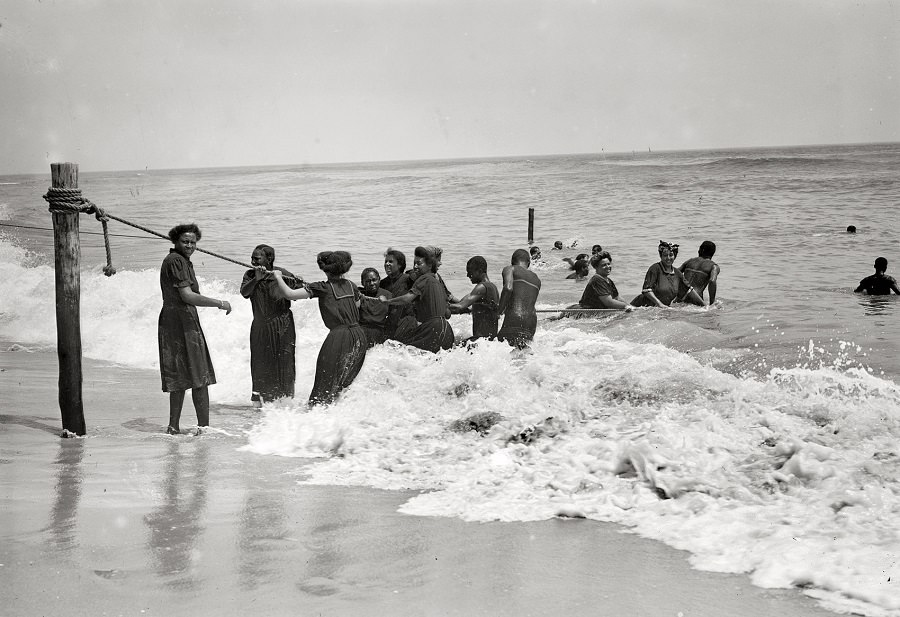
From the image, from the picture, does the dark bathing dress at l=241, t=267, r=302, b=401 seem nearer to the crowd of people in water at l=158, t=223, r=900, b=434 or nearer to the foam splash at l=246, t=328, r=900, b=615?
the crowd of people in water at l=158, t=223, r=900, b=434

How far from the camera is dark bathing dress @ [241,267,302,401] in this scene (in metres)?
8.20

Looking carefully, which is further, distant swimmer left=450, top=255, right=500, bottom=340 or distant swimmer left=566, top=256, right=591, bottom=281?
distant swimmer left=566, top=256, right=591, bottom=281

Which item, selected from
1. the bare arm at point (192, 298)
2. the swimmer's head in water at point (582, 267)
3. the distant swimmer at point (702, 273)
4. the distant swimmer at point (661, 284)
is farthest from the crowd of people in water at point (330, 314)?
the swimmer's head in water at point (582, 267)

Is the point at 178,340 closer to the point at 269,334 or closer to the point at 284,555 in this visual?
the point at 269,334

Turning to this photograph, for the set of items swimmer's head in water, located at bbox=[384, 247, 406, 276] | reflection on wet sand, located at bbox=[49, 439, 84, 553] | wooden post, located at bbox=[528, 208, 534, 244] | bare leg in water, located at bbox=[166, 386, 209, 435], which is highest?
wooden post, located at bbox=[528, 208, 534, 244]

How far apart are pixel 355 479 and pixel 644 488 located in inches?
75.0

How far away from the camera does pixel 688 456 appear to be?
5.89m

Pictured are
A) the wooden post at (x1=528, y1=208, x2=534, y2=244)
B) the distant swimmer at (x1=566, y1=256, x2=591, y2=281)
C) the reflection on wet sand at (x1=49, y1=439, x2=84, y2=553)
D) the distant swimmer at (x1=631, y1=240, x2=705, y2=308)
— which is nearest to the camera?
the reflection on wet sand at (x1=49, y1=439, x2=84, y2=553)

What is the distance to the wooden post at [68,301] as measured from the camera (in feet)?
22.4

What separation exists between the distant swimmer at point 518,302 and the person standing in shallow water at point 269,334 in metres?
2.38

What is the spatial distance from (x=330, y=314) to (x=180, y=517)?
3133 millimetres

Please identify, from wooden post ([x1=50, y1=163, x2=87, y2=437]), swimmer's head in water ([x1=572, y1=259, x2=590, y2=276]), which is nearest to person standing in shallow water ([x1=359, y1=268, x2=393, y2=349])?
wooden post ([x1=50, y1=163, x2=87, y2=437])

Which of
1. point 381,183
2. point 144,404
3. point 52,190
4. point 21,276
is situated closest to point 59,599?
point 52,190

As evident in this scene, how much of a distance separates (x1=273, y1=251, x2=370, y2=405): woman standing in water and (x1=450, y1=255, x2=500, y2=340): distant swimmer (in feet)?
5.63
